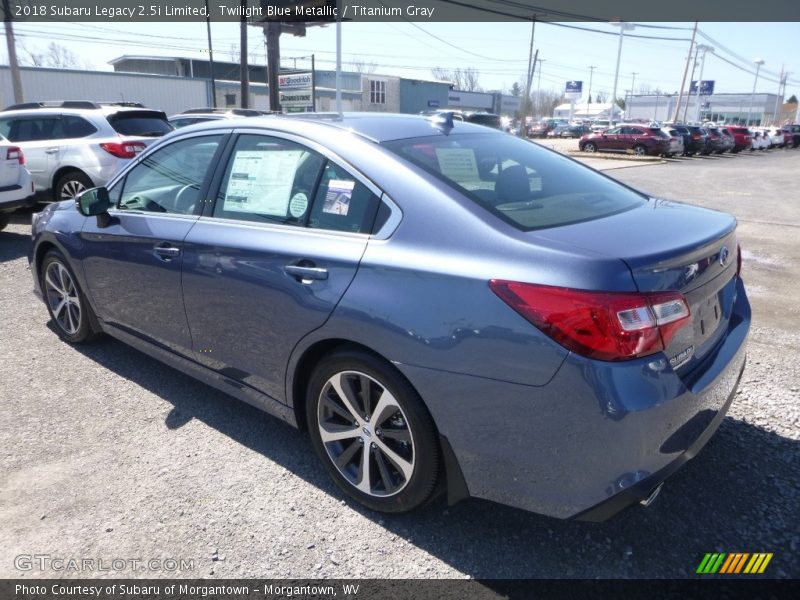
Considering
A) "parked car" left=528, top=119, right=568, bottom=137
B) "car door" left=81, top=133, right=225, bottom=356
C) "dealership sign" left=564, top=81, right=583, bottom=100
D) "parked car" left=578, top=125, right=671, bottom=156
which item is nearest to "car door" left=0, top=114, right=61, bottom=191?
"car door" left=81, top=133, right=225, bottom=356

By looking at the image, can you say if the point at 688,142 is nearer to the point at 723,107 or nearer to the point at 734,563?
the point at 734,563

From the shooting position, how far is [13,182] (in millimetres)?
7965

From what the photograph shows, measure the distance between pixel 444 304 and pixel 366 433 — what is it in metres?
0.76

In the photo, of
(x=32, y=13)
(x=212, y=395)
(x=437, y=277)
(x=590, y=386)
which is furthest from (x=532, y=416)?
(x=32, y=13)

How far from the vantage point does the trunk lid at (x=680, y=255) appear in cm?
200

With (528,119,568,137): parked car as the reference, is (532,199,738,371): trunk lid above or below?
above

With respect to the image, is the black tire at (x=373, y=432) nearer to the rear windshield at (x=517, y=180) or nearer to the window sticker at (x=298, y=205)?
the window sticker at (x=298, y=205)

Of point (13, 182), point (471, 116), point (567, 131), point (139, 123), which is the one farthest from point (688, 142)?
point (13, 182)

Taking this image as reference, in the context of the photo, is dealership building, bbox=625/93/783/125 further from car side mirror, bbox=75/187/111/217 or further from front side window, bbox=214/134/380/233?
front side window, bbox=214/134/380/233

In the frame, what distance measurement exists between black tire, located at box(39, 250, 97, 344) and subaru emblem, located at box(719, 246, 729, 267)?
3.91 meters

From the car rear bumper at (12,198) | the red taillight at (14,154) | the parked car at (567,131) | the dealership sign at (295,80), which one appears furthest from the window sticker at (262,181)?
the parked car at (567,131)

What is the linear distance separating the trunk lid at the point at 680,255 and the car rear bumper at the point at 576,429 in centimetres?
14

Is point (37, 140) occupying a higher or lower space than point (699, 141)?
higher

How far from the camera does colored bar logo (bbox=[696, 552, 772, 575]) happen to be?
229cm
